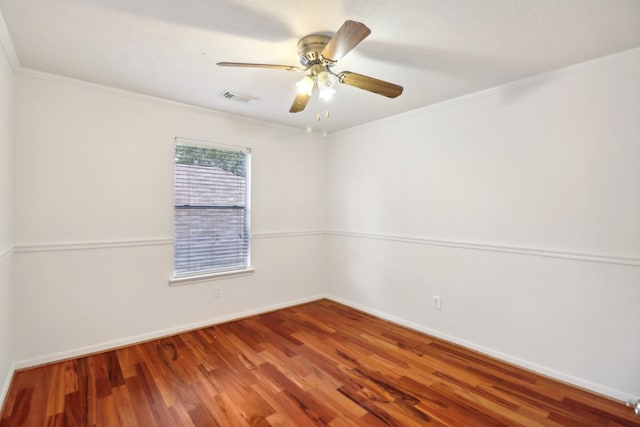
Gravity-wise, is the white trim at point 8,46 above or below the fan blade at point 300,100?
above

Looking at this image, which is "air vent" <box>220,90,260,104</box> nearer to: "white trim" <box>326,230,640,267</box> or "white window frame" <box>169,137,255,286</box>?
"white window frame" <box>169,137,255,286</box>

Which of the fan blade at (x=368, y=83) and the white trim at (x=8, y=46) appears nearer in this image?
the white trim at (x=8, y=46)

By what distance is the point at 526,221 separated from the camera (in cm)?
257

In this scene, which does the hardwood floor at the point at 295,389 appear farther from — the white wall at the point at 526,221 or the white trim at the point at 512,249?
the white trim at the point at 512,249

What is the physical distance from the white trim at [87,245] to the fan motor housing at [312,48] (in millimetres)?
2262

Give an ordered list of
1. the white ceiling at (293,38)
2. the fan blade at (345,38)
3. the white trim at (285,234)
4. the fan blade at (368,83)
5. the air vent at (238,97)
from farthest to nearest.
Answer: the white trim at (285,234) < the air vent at (238,97) < the fan blade at (368,83) < the white ceiling at (293,38) < the fan blade at (345,38)

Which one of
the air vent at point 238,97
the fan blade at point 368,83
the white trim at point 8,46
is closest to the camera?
the white trim at point 8,46

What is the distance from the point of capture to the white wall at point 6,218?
2.08 m

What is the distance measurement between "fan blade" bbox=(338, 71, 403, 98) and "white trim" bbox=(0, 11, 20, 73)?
1961 millimetres

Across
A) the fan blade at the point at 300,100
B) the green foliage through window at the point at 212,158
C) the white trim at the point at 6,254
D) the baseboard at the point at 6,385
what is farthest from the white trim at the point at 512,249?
the baseboard at the point at 6,385

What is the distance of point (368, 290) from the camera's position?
12.8ft

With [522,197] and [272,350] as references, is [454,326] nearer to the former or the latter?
[522,197]

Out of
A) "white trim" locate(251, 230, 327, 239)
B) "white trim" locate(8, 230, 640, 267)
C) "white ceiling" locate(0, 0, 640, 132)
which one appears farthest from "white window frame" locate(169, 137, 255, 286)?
"white ceiling" locate(0, 0, 640, 132)

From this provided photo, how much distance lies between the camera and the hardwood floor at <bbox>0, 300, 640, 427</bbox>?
1.96 m
